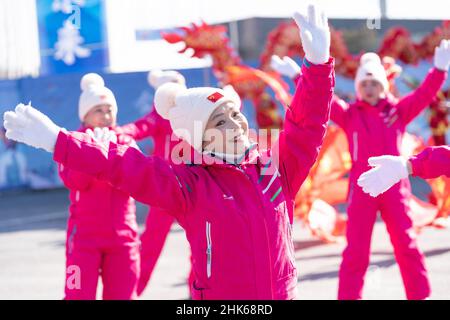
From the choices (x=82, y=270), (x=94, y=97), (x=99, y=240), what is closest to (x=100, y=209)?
(x=99, y=240)

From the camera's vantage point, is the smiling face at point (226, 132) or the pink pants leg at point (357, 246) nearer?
the smiling face at point (226, 132)

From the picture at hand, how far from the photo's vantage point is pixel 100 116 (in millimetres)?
5270

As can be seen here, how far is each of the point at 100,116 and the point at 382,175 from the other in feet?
7.87

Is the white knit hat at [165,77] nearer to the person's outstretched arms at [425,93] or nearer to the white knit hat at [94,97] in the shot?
the white knit hat at [94,97]

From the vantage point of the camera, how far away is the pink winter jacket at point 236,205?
2992 millimetres

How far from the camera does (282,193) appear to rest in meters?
3.17

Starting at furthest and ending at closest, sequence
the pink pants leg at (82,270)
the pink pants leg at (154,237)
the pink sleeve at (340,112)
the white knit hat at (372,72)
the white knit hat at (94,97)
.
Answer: the pink pants leg at (154,237), the white knit hat at (372,72), the pink sleeve at (340,112), the white knit hat at (94,97), the pink pants leg at (82,270)

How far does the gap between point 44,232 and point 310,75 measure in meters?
9.01

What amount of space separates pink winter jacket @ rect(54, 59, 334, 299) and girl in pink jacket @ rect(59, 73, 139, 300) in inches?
70.6

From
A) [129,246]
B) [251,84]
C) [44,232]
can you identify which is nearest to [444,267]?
[129,246]

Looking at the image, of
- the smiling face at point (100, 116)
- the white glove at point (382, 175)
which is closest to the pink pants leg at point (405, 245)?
the smiling face at point (100, 116)

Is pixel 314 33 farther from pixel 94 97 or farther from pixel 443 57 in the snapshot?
pixel 443 57

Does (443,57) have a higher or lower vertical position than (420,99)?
higher

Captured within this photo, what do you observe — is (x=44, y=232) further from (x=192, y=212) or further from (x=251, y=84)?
(x=192, y=212)
